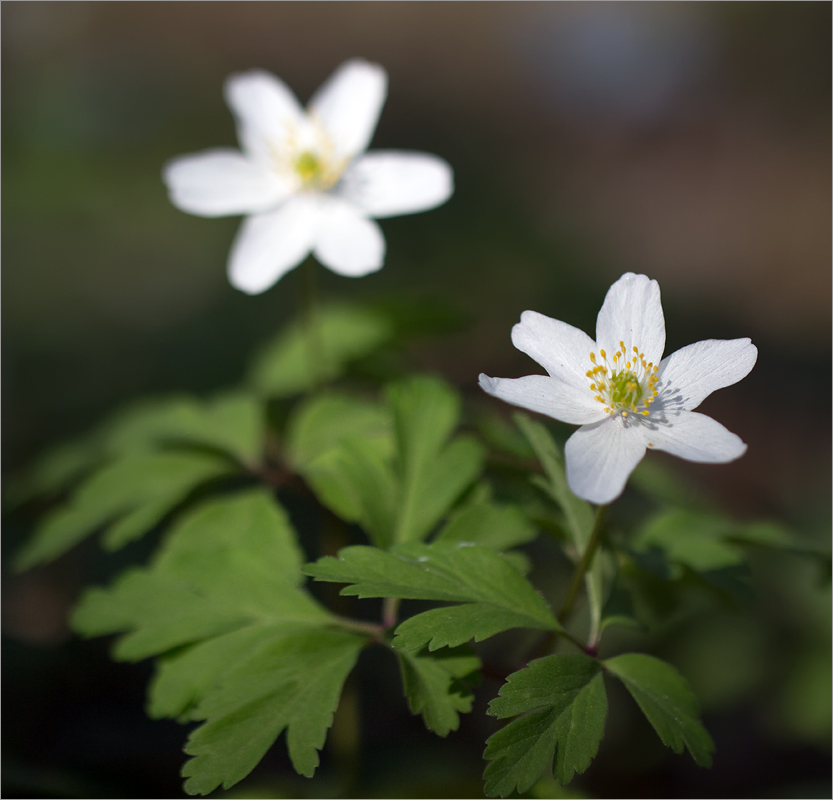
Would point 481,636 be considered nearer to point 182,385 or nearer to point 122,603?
point 122,603

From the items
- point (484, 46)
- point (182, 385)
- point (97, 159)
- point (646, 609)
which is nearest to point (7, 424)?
point (182, 385)

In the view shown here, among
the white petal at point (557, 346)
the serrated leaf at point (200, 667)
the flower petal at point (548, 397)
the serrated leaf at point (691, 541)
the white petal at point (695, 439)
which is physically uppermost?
the white petal at point (557, 346)

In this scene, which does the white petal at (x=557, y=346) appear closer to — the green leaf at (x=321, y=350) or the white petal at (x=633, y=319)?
the white petal at (x=633, y=319)

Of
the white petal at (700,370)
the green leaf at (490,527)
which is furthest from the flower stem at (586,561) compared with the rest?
the white petal at (700,370)

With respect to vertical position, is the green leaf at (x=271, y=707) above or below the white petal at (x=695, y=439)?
below

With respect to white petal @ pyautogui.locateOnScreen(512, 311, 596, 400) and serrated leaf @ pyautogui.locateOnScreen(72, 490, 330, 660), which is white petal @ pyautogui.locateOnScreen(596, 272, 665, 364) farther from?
serrated leaf @ pyautogui.locateOnScreen(72, 490, 330, 660)

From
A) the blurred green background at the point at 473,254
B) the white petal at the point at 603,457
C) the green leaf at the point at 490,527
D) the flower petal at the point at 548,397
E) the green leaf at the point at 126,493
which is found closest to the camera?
the white petal at the point at 603,457

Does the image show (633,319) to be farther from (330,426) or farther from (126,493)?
(126,493)
